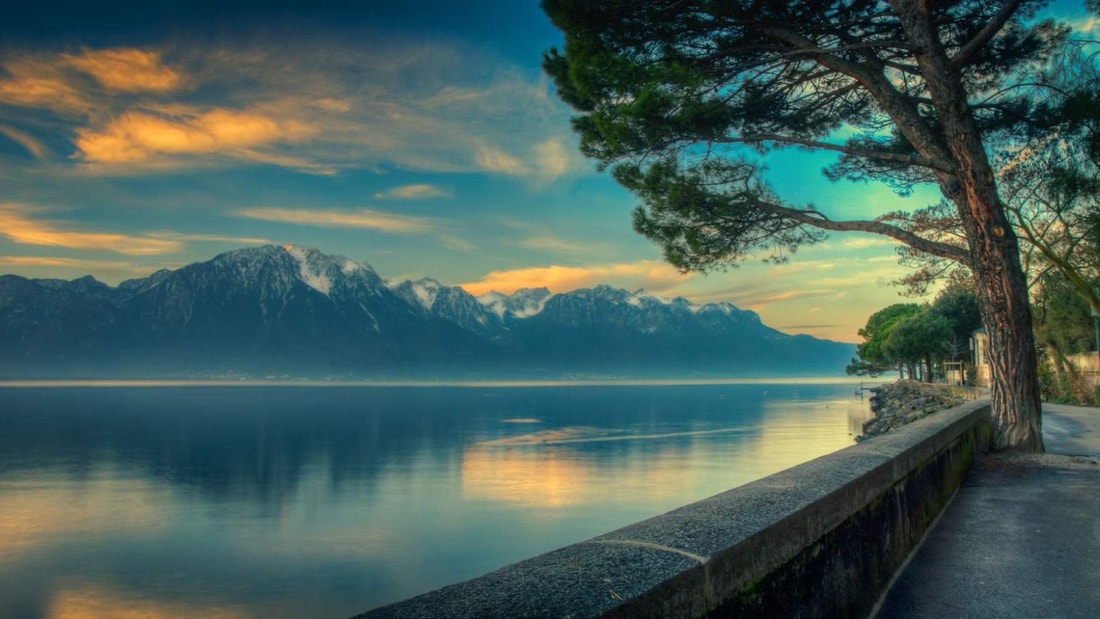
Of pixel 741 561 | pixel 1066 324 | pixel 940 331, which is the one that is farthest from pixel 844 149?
pixel 940 331

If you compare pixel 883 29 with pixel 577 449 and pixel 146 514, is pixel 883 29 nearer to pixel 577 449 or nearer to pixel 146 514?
pixel 146 514

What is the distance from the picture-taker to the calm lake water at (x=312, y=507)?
18.2 metres

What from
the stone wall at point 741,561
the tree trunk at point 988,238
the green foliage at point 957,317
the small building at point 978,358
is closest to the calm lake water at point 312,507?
the small building at point 978,358

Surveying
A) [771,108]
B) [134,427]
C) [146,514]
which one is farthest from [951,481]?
[134,427]

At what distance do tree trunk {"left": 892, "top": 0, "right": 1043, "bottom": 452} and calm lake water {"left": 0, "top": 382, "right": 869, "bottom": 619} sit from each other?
40.2 ft

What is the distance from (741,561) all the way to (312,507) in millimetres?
28597

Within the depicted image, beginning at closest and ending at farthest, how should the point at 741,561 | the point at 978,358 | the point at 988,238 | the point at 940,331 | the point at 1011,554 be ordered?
the point at 741,561
the point at 1011,554
the point at 988,238
the point at 978,358
the point at 940,331

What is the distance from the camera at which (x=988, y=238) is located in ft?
32.5

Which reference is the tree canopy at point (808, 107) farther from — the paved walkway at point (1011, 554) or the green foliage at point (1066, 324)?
the green foliage at point (1066, 324)

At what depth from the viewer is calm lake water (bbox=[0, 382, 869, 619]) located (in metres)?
18.2

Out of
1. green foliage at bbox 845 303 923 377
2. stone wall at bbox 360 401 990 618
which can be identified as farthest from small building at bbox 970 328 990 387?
stone wall at bbox 360 401 990 618

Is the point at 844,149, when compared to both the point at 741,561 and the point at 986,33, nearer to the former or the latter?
the point at 986,33

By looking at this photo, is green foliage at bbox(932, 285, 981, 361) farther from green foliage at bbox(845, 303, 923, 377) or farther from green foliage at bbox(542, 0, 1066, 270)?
green foliage at bbox(542, 0, 1066, 270)

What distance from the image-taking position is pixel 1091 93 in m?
12.1
